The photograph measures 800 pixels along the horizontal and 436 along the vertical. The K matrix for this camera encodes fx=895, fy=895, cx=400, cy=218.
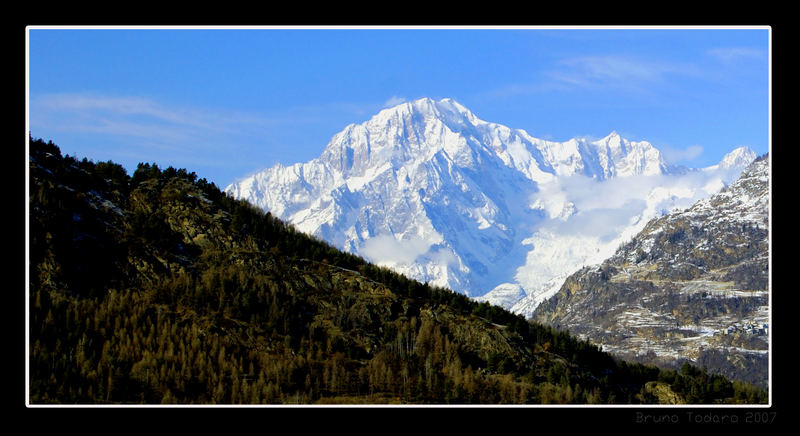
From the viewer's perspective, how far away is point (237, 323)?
474 feet

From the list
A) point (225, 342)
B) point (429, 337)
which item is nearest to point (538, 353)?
point (429, 337)

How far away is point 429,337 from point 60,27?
8484cm

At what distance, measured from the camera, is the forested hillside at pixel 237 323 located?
5002 inches

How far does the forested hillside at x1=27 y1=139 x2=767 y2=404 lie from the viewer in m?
127
